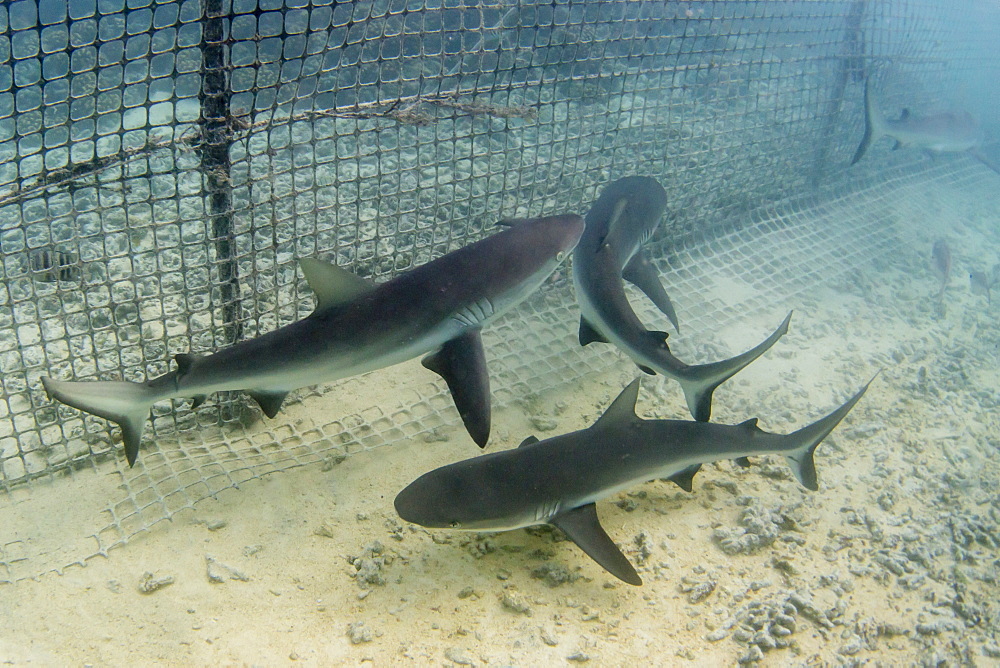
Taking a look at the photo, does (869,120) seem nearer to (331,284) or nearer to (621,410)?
(621,410)

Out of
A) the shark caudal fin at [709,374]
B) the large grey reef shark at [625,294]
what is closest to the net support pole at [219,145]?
the large grey reef shark at [625,294]

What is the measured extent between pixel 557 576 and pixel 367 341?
1215 mm

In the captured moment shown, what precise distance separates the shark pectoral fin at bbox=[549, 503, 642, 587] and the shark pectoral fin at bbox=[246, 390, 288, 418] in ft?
3.84

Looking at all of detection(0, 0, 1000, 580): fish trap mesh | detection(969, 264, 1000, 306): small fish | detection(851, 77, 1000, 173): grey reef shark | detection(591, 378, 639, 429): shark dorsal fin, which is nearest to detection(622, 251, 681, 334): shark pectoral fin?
detection(0, 0, 1000, 580): fish trap mesh

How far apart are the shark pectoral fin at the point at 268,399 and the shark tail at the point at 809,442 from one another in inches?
87.5

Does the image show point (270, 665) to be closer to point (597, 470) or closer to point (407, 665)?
point (407, 665)

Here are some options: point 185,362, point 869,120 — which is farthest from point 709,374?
point 869,120

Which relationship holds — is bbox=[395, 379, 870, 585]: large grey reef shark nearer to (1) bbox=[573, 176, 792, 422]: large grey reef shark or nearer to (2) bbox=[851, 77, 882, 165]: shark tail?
(1) bbox=[573, 176, 792, 422]: large grey reef shark

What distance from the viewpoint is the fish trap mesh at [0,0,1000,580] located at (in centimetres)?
287

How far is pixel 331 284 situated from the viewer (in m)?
2.43

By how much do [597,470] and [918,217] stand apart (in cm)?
819

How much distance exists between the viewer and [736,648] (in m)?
2.36

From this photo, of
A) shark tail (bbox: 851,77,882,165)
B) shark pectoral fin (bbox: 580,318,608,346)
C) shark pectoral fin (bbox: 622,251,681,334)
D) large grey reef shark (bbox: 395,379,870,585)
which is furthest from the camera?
shark tail (bbox: 851,77,882,165)

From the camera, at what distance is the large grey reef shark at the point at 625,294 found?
2979 mm
